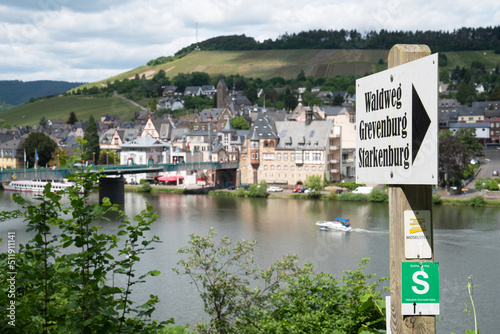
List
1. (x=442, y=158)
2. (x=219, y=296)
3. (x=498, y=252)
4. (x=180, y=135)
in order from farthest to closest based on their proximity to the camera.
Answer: (x=180, y=135) → (x=442, y=158) → (x=498, y=252) → (x=219, y=296)

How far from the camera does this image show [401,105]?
9.78 feet

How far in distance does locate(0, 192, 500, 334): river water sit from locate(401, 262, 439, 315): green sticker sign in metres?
8.42

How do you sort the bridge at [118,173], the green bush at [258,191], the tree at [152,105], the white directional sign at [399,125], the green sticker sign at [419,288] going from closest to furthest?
1. the white directional sign at [399,125]
2. the green sticker sign at [419,288]
3. the bridge at [118,173]
4. the green bush at [258,191]
5. the tree at [152,105]

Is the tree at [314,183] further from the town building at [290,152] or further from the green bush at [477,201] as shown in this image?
the green bush at [477,201]

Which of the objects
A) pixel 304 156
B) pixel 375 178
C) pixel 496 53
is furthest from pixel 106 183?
pixel 496 53

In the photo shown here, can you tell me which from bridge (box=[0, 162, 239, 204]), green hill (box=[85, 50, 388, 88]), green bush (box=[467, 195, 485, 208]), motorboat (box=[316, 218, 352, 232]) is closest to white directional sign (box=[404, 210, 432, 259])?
bridge (box=[0, 162, 239, 204])

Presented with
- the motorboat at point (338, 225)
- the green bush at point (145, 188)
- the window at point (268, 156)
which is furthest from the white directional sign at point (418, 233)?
the green bush at point (145, 188)

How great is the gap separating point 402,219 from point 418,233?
0.33ft

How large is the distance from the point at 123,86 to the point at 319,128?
107m

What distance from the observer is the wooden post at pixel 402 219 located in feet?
9.77

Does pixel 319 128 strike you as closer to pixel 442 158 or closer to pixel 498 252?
pixel 442 158

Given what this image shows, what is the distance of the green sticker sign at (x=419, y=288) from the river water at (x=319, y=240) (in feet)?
27.6

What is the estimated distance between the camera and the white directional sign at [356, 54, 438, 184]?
110 inches

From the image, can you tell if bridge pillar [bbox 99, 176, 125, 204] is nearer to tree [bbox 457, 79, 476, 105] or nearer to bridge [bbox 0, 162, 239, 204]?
bridge [bbox 0, 162, 239, 204]
